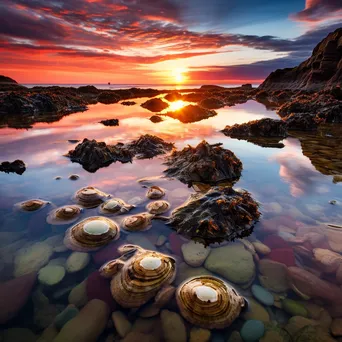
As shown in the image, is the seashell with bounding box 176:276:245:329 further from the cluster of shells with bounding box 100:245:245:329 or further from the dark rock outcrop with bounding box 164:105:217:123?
the dark rock outcrop with bounding box 164:105:217:123

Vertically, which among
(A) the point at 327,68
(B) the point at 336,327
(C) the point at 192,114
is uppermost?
(A) the point at 327,68

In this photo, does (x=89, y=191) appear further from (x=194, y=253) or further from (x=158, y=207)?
(x=194, y=253)

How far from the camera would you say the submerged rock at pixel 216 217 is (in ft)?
10.9

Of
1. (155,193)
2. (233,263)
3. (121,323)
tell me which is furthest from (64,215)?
(233,263)

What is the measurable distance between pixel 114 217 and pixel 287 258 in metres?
2.37

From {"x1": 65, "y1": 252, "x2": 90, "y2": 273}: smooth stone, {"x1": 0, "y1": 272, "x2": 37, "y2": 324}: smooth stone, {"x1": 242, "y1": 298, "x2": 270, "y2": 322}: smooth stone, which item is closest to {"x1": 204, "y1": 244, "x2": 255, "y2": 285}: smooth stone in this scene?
{"x1": 242, "y1": 298, "x2": 270, "y2": 322}: smooth stone

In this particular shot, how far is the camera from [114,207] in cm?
388

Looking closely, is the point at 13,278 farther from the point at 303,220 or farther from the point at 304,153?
the point at 304,153

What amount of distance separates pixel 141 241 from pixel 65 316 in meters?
1.20

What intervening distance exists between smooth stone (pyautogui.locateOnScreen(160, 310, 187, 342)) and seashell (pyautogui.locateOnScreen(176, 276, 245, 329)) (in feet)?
0.25

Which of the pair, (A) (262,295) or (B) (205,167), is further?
(B) (205,167)

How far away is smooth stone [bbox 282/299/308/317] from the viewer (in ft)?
7.33

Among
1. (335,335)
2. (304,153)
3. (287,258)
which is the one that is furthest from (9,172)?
(304,153)

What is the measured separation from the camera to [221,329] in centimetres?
206
